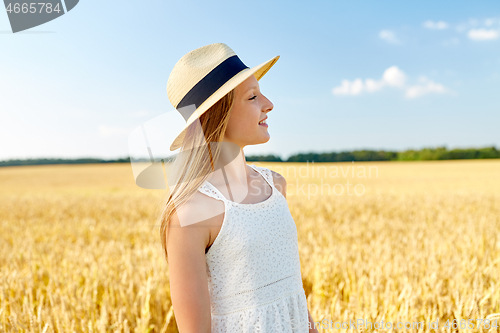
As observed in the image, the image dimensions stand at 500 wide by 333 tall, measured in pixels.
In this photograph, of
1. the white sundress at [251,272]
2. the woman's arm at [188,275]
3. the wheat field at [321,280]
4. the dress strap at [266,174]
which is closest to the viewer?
the woman's arm at [188,275]

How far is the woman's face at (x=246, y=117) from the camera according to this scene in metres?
1.32

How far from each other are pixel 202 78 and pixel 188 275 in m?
0.75

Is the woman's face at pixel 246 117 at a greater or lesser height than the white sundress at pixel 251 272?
greater

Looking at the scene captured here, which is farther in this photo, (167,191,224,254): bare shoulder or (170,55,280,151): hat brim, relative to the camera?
(170,55,280,151): hat brim

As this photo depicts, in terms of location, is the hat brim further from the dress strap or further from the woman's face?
the dress strap

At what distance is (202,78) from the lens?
53.1 inches

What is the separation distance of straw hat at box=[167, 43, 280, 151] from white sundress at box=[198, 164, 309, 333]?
1.04ft

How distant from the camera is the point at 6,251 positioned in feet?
15.4

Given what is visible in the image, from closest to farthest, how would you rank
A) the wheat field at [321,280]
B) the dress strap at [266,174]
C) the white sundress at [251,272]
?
the white sundress at [251,272], the dress strap at [266,174], the wheat field at [321,280]

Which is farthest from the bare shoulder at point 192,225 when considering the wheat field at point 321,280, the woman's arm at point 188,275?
the wheat field at point 321,280


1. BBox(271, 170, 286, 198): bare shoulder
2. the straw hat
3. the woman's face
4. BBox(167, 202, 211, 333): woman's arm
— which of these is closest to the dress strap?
BBox(271, 170, 286, 198): bare shoulder

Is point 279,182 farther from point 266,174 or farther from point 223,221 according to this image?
point 223,221

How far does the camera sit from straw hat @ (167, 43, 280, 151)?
1.31 meters

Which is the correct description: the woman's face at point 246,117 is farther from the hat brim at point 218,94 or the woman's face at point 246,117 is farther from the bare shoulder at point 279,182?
the bare shoulder at point 279,182
